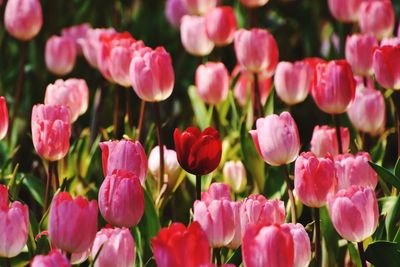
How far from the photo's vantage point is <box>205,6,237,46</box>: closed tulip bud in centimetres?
220

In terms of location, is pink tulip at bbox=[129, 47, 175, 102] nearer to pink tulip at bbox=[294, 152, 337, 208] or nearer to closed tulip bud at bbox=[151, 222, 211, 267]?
pink tulip at bbox=[294, 152, 337, 208]

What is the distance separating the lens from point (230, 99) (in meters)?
2.23

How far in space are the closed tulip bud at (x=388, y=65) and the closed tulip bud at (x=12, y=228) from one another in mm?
810

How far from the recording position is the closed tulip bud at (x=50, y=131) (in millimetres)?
1659

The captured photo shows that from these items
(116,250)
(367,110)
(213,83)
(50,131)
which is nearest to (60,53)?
(213,83)

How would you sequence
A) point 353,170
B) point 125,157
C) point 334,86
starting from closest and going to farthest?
point 125,157
point 353,170
point 334,86

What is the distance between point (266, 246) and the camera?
121 centimetres

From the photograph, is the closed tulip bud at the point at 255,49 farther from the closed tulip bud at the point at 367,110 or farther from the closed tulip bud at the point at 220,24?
the closed tulip bud at the point at 367,110

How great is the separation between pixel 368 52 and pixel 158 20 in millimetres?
1190

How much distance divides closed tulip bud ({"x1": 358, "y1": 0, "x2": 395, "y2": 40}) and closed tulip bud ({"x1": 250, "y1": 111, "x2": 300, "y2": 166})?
714 mm

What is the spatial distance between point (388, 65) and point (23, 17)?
903 mm

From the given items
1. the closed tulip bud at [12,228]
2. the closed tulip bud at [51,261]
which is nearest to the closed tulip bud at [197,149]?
the closed tulip bud at [12,228]

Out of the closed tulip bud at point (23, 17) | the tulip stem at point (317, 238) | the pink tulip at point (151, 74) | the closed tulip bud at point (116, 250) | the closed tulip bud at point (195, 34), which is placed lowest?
the tulip stem at point (317, 238)

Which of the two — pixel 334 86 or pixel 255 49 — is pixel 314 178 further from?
pixel 255 49
